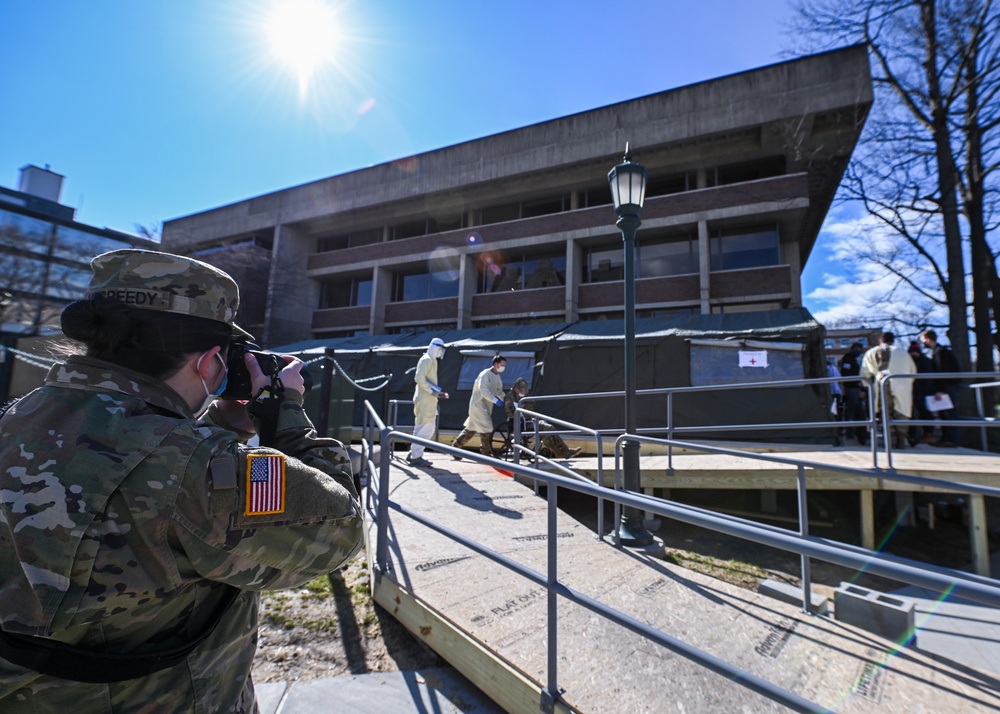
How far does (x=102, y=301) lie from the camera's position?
109cm

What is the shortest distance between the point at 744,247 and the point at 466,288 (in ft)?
37.5

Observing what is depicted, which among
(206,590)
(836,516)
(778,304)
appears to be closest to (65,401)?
(206,590)

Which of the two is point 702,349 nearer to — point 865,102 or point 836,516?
point 836,516

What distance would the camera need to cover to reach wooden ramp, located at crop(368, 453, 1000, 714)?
7.01 ft

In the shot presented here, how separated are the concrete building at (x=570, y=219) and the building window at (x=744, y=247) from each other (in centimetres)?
5

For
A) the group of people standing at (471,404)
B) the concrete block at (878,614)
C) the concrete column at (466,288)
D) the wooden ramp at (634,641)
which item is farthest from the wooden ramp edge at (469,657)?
the concrete column at (466,288)

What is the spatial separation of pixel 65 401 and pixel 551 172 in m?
22.1

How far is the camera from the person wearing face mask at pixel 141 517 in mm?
896

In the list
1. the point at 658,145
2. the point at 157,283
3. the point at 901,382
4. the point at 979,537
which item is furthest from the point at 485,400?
the point at 658,145

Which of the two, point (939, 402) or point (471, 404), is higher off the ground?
point (939, 402)

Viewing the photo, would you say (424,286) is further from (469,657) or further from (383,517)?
(469,657)

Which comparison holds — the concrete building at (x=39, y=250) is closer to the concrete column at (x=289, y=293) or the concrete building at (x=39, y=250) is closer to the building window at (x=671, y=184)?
the concrete column at (x=289, y=293)

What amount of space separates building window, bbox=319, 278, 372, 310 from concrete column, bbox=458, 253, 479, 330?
7.04 m

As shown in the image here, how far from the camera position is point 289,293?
25922 mm
